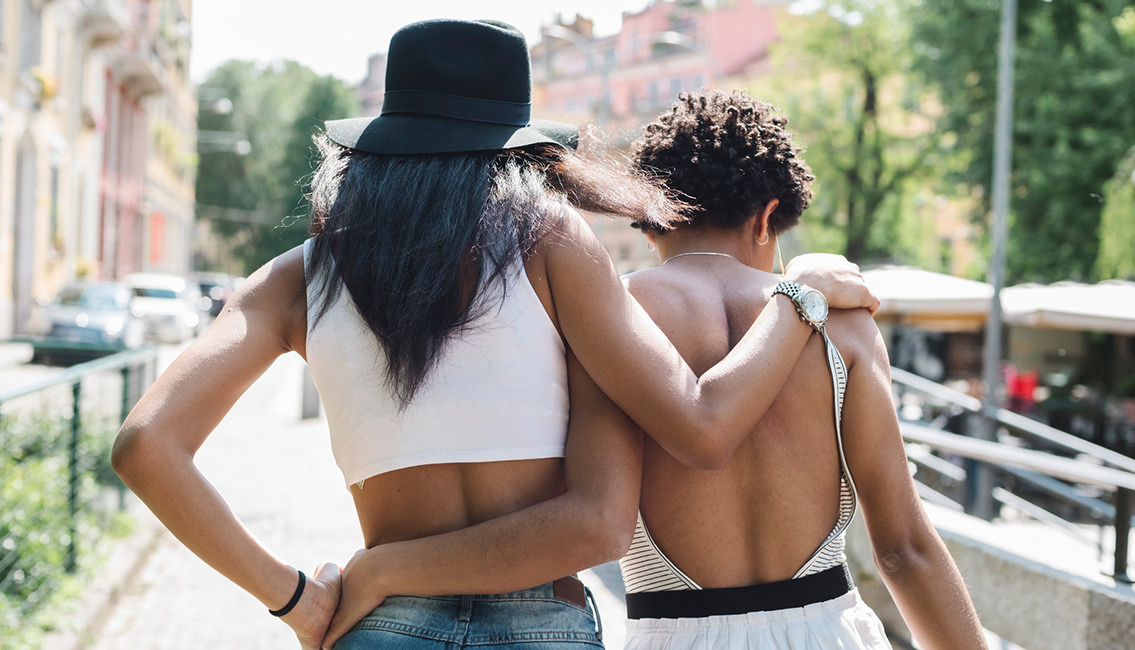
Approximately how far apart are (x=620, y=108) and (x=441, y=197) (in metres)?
57.4

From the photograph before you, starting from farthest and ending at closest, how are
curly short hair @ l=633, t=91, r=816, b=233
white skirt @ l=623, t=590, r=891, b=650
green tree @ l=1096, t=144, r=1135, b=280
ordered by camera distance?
green tree @ l=1096, t=144, r=1135, b=280, curly short hair @ l=633, t=91, r=816, b=233, white skirt @ l=623, t=590, r=891, b=650

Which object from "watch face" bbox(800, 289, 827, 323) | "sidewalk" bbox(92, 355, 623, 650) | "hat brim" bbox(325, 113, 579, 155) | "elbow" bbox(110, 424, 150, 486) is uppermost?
"hat brim" bbox(325, 113, 579, 155)

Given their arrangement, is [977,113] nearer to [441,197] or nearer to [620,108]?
[441,197]

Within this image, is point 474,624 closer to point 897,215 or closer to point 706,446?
point 706,446

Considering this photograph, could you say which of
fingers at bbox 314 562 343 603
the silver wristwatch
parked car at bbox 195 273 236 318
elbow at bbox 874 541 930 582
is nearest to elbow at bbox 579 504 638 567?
fingers at bbox 314 562 343 603

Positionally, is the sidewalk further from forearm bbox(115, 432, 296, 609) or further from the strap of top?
forearm bbox(115, 432, 296, 609)

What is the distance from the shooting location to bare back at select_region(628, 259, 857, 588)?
1936 mm

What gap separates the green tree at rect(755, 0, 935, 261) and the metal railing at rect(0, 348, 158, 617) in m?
27.1

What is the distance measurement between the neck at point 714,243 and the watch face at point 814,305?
254 mm

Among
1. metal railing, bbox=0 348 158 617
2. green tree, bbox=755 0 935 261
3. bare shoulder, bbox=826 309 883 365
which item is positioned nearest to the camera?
bare shoulder, bbox=826 309 883 365

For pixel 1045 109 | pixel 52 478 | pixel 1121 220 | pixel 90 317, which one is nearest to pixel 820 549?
pixel 52 478

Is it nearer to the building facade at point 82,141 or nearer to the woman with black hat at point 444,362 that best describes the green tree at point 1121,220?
the woman with black hat at point 444,362

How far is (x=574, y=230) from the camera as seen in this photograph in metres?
1.71

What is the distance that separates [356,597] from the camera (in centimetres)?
168
